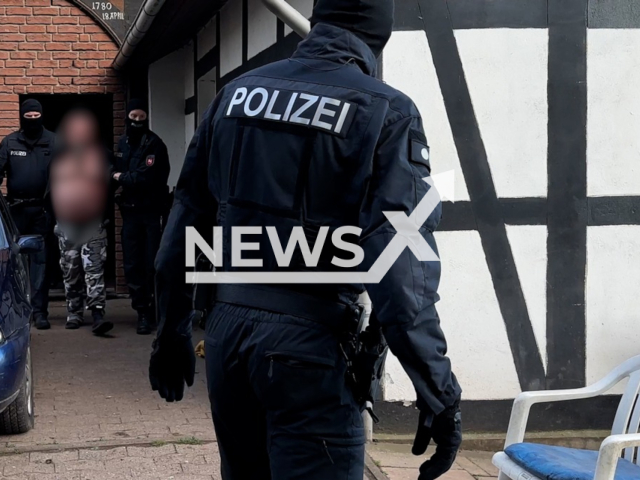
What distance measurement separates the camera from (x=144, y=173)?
27.2 feet

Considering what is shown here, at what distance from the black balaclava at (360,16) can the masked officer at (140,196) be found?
232 inches

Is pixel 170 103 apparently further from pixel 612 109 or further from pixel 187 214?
pixel 187 214

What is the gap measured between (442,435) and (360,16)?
1108 millimetres

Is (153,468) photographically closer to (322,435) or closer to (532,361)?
(532,361)

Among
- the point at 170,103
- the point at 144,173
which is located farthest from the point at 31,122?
the point at 170,103

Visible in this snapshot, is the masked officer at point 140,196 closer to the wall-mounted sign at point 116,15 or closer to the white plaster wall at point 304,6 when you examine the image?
the wall-mounted sign at point 116,15

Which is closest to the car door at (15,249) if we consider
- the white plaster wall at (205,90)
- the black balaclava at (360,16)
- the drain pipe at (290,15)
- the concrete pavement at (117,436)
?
the concrete pavement at (117,436)

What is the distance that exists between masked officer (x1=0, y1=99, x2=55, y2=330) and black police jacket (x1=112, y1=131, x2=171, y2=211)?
73 cm

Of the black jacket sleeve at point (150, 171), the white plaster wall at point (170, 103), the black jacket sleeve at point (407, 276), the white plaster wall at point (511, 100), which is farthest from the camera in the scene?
the white plaster wall at point (170, 103)

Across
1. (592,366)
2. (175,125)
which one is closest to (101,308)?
(175,125)

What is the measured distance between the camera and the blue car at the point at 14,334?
4.73 metres

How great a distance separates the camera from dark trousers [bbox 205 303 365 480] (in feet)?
7.86

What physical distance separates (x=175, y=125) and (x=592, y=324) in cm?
669

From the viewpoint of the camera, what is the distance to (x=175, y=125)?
11.0 metres
